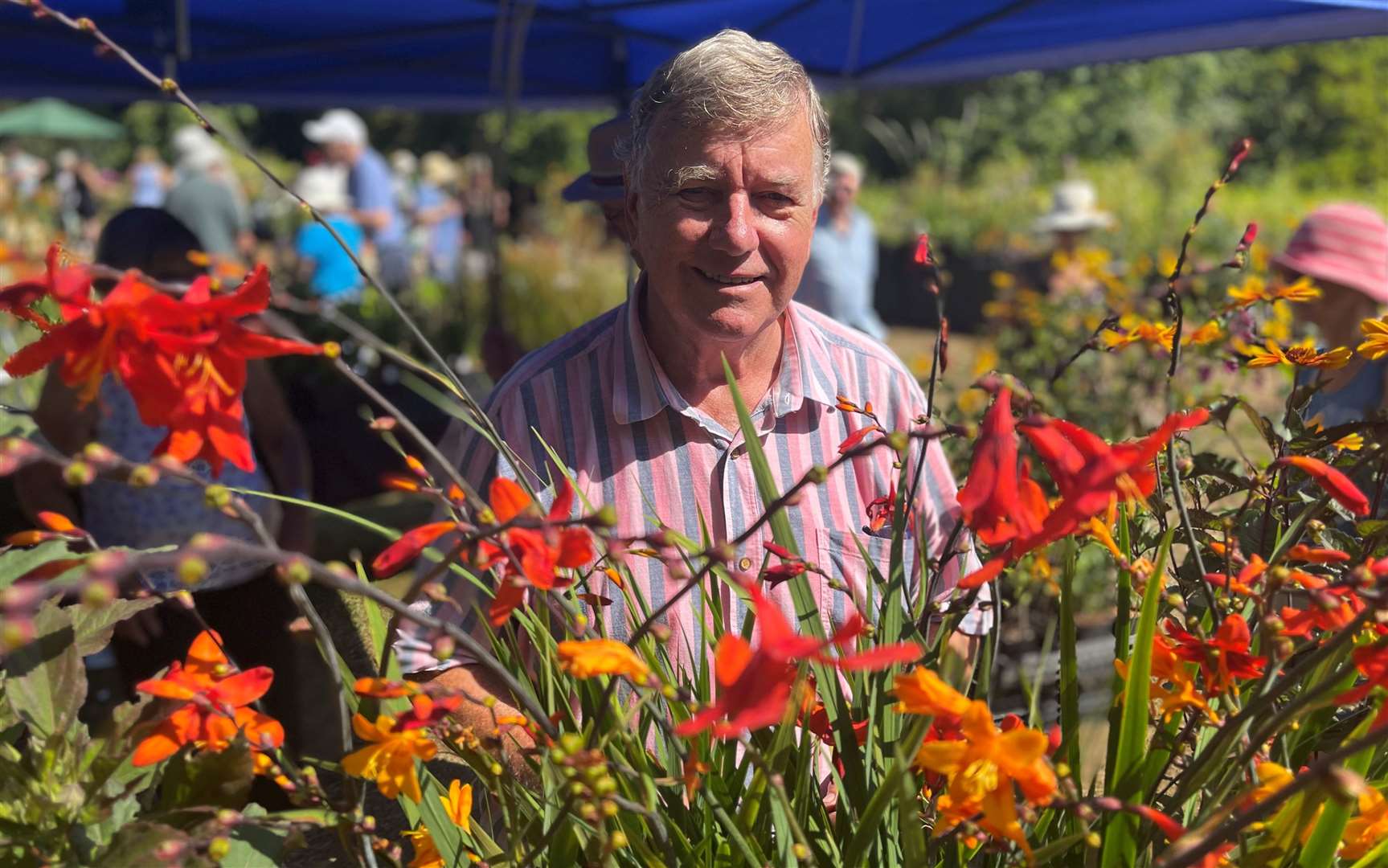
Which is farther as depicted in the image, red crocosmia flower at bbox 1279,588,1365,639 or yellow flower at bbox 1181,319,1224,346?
yellow flower at bbox 1181,319,1224,346

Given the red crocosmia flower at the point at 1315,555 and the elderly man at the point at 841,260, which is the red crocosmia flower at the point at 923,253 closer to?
the red crocosmia flower at the point at 1315,555

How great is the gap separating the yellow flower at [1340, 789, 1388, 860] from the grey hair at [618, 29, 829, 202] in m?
0.98

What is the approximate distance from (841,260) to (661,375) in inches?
190

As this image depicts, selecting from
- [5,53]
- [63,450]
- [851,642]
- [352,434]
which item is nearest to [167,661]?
[63,450]

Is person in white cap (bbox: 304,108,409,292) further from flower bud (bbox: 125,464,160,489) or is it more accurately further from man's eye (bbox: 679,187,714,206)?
flower bud (bbox: 125,464,160,489)

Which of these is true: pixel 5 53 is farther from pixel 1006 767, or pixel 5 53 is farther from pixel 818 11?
pixel 1006 767

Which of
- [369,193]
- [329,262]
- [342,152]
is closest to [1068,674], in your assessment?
[329,262]

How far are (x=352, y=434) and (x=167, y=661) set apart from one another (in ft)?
7.63

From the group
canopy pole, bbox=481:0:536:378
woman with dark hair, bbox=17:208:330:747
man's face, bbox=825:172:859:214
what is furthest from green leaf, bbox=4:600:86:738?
man's face, bbox=825:172:859:214

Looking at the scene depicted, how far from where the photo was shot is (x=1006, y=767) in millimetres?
655

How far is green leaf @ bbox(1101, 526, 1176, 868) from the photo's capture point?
75 cm

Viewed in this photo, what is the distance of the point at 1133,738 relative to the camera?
0.78 metres

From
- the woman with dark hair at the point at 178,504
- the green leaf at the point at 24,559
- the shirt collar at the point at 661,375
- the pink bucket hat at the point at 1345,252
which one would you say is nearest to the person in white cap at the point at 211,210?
Answer: the woman with dark hair at the point at 178,504

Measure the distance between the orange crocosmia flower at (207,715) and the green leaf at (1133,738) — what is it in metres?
0.51
